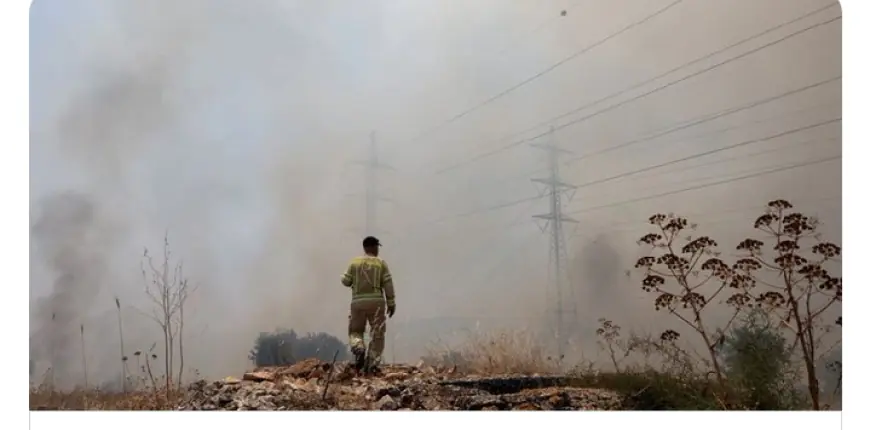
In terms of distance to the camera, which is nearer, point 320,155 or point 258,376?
point 258,376

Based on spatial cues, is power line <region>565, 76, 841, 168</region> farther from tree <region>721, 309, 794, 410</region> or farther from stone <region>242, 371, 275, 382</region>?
stone <region>242, 371, 275, 382</region>

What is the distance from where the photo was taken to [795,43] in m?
3.24

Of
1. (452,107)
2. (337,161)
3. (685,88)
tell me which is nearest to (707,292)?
(685,88)

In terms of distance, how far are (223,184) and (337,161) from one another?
47 centimetres

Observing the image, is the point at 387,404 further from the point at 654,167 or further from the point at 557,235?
the point at 654,167

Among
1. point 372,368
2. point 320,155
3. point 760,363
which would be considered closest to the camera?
point 760,363

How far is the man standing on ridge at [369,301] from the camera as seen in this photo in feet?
10.9

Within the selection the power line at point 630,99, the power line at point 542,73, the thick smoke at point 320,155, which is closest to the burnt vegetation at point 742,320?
the thick smoke at point 320,155

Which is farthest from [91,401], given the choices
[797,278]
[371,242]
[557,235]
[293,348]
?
[797,278]

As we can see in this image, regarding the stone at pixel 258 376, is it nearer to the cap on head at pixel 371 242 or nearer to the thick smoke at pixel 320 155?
the thick smoke at pixel 320 155

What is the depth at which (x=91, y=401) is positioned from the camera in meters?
3.33

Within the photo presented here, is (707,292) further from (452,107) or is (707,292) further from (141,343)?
(141,343)
